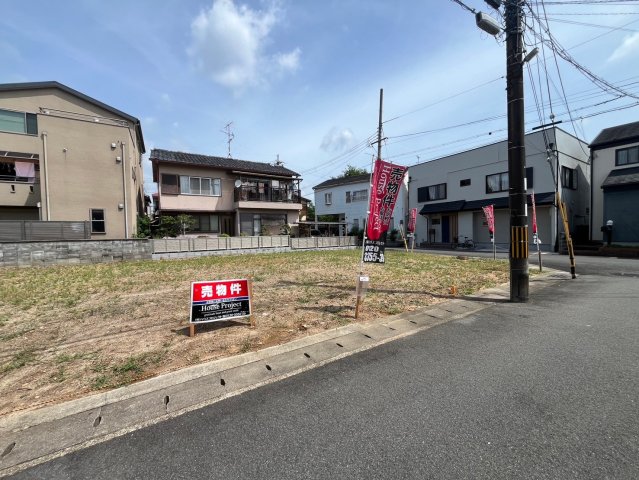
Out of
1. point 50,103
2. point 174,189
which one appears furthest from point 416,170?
point 50,103

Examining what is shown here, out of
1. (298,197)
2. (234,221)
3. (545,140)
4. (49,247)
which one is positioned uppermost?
(545,140)

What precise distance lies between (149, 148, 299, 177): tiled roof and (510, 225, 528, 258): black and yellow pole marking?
18252 millimetres

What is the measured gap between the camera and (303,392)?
311cm

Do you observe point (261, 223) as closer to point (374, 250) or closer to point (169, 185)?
point (169, 185)

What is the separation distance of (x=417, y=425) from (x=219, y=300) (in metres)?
3.38

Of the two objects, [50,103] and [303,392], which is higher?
[50,103]

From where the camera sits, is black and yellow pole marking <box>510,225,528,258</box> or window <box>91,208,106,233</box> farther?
window <box>91,208,106,233</box>

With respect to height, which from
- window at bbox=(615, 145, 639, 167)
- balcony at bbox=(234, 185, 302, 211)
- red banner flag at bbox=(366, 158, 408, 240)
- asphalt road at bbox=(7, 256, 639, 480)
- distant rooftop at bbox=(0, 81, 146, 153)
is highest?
distant rooftop at bbox=(0, 81, 146, 153)

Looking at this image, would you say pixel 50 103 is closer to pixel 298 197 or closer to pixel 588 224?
pixel 298 197

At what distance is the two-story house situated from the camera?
18.8m

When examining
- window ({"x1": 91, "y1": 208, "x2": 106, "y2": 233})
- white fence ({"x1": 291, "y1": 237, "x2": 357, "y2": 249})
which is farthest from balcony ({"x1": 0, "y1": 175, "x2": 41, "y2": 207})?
white fence ({"x1": 291, "y1": 237, "x2": 357, "y2": 249})

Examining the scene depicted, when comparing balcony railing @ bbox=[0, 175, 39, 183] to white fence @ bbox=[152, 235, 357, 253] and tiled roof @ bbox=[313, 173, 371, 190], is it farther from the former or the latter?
tiled roof @ bbox=[313, 173, 371, 190]

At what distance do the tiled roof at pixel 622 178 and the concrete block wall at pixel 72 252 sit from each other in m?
27.0

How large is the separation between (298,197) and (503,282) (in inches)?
673
